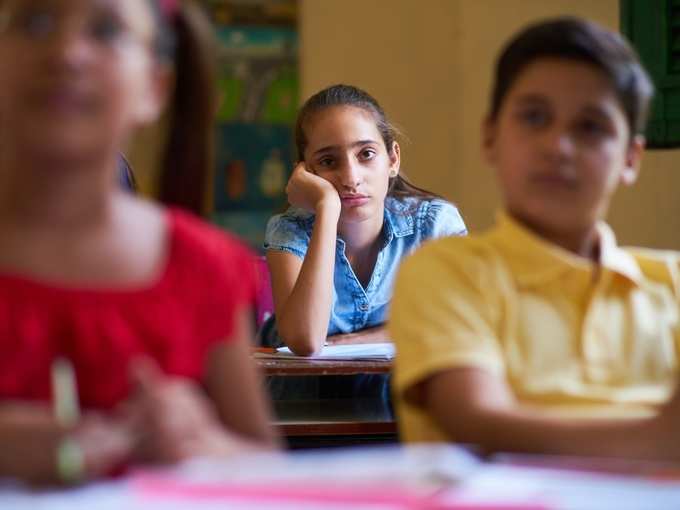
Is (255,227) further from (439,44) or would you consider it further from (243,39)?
(439,44)

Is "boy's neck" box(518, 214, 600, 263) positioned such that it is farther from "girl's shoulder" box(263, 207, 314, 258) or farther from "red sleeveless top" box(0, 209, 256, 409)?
"girl's shoulder" box(263, 207, 314, 258)

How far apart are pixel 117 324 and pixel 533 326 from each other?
0.47 meters

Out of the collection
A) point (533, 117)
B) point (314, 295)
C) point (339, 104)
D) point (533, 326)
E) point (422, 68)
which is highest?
point (422, 68)

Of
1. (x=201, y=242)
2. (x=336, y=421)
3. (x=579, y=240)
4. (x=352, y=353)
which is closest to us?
(x=201, y=242)

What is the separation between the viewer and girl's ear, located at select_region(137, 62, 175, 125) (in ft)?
3.41

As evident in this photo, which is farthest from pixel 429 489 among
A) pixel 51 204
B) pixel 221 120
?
pixel 221 120

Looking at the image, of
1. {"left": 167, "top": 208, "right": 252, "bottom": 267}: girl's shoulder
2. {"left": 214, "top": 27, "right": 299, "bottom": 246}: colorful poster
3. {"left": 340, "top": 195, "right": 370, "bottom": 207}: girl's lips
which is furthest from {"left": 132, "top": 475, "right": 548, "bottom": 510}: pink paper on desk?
{"left": 214, "top": 27, "right": 299, "bottom": 246}: colorful poster

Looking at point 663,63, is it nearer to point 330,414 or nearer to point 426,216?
point 426,216

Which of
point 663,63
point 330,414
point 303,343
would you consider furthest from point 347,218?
point 663,63

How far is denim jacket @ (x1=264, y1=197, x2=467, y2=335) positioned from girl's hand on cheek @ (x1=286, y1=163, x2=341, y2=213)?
81 mm

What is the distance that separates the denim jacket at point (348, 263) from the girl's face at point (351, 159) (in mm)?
91

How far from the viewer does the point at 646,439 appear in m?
1.09

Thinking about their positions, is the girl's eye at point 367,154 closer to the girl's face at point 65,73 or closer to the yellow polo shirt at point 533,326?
the yellow polo shirt at point 533,326

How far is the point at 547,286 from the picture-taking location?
1262 mm
